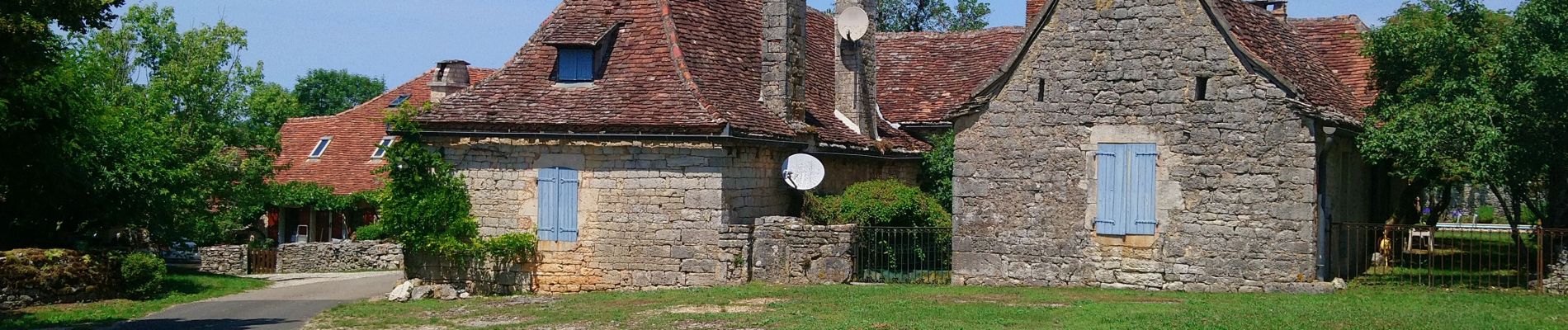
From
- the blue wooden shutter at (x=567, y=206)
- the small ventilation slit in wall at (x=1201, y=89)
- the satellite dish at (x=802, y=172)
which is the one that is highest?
the small ventilation slit in wall at (x=1201, y=89)

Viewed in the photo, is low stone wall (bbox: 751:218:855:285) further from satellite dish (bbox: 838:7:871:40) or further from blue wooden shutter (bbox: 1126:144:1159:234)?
satellite dish (bbox: 838:7:871:40)

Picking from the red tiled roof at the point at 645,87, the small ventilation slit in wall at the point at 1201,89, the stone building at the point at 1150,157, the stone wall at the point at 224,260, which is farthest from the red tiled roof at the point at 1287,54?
the stone wall at the point at 224,260

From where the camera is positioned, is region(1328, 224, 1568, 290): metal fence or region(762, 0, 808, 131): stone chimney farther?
region(762, 0, 808, 131): stone chimney

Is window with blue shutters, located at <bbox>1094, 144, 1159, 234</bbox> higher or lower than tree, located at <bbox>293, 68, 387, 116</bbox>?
lower

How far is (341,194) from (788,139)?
69.0 ft

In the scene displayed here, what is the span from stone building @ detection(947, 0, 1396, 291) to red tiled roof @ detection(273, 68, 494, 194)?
22.5 meters

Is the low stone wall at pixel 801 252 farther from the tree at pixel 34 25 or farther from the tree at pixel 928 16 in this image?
the tree at pixel 928 16

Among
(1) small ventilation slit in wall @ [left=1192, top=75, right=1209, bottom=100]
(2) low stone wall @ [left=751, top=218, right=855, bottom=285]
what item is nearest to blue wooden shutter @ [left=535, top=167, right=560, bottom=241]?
(2) low stone wall @ [left=751, top=218, right=855, bottom=285]

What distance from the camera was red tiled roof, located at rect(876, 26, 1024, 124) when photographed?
87.8 ft

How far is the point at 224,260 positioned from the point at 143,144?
8050 mm

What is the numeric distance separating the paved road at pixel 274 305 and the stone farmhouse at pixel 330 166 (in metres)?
9.60

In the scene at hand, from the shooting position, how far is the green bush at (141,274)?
71.5 feet

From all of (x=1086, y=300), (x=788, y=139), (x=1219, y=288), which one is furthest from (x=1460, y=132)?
(x=788, y=139)

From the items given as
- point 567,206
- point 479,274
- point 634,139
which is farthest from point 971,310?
point 479,274
